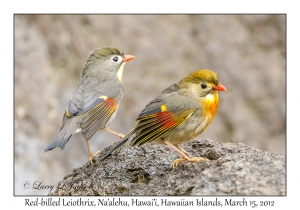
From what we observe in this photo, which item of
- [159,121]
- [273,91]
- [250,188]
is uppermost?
[273,91]

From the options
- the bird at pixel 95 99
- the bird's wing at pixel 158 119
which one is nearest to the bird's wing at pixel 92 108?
the bird at pixel 95 99

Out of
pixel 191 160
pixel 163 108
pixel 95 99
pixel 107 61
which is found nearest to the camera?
pixel 191 160

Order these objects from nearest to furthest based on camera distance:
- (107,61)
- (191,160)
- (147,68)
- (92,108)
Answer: (191,160) < (92,108) < (107,61) < (147,68)

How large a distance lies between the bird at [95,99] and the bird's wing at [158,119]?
844 millimetres

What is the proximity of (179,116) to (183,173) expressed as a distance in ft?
2.37

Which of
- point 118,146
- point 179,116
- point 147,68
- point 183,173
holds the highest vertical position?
point 147,68

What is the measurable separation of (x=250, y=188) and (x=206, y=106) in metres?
1.54

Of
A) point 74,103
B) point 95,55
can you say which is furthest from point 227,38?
point 74,103

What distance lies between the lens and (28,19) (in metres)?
11.6

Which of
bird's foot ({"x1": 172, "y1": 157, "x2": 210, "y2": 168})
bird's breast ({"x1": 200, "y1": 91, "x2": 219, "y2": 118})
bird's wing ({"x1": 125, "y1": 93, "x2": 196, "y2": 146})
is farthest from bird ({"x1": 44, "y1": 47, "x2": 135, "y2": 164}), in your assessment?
bird's breast ({"x1": 200, "y1": 91, "x2": 219, "y2": 118})

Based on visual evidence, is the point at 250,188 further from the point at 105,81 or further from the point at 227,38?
the point at 227,38

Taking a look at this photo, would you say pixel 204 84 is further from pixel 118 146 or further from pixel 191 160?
pixel 118 146

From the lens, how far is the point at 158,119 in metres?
6.23

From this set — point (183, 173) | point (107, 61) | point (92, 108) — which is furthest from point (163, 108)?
point (107, 61)
